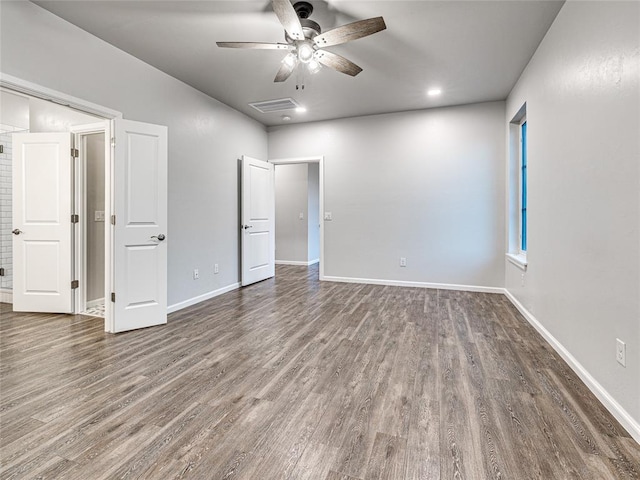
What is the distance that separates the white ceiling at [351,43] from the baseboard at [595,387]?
2644mm

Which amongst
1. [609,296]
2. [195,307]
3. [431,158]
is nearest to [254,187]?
[195,307]

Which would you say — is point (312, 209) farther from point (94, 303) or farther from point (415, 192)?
point (94, 303)

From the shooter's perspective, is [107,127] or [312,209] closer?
[107,127]

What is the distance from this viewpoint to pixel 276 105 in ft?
15.0

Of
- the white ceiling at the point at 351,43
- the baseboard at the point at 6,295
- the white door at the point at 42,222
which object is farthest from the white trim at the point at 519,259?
the baseboard at the point at 6,295

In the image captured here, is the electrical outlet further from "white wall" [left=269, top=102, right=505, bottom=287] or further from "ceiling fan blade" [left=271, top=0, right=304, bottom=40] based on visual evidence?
"white wall" [left=269, top=102, right=505, bottom=287]

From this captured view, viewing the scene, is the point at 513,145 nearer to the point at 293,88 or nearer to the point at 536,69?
the point at 536,69

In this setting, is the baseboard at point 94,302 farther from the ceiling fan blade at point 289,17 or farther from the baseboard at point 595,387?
the baseboard at point 595,387

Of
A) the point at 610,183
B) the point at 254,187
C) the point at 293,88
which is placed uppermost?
the point at 293,88

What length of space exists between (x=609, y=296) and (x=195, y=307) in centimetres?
385

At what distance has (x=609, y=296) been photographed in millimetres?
1822

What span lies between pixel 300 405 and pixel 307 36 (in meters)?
2.69

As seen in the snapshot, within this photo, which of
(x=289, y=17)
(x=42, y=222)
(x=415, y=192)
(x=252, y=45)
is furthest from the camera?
(x=415, y=192)

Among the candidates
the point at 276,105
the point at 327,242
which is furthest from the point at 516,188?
the point at 276,105
